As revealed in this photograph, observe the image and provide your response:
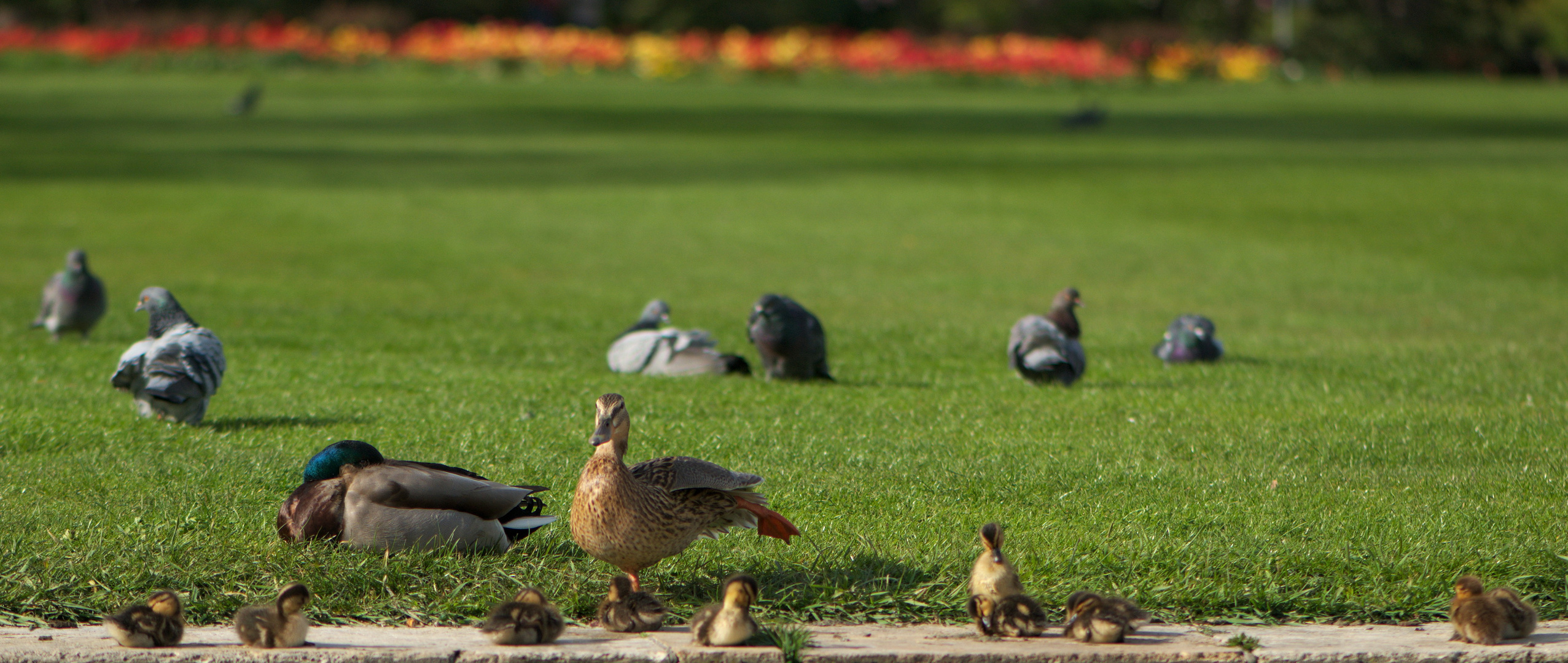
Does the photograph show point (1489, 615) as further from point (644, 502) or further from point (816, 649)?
point (644, 502)

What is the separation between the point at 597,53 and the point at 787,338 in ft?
125

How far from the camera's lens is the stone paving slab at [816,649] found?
476 cm

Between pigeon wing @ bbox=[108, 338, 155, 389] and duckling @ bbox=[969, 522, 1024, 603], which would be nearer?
duckling @ bbox=[969, 522, 1024, 603]

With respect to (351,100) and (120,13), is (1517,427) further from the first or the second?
(120,13)

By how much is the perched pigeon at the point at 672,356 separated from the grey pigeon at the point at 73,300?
3710 millimetres

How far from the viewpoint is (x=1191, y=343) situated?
10.8 m

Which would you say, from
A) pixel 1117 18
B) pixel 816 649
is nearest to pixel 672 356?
pixel 816 649

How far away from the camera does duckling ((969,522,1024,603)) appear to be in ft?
16.8

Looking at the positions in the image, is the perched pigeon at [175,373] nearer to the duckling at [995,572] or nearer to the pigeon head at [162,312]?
the pigeon head at [162,312]

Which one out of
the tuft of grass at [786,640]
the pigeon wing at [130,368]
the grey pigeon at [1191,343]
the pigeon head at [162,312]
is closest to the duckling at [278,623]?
the tuft of grass at [786,640]

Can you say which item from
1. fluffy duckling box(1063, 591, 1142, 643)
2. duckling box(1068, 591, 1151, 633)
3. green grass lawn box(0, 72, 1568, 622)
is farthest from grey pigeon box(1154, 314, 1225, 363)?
fluffy duckling box(1063, 591, 1142, 643)

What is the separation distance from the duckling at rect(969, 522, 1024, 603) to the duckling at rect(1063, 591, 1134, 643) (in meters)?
Answer: 0.22

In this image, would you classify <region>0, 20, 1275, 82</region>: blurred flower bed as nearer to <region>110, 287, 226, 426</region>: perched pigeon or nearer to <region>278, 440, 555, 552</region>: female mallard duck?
<region>110, 287, 226, 426</region>: perched pigeon

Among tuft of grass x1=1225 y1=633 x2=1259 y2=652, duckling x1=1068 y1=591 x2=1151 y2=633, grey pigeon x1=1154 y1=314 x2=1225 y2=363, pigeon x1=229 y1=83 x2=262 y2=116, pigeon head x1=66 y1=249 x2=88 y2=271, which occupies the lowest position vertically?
tuft of grass x1=1225 y1=633 x2=1259 y2=652
